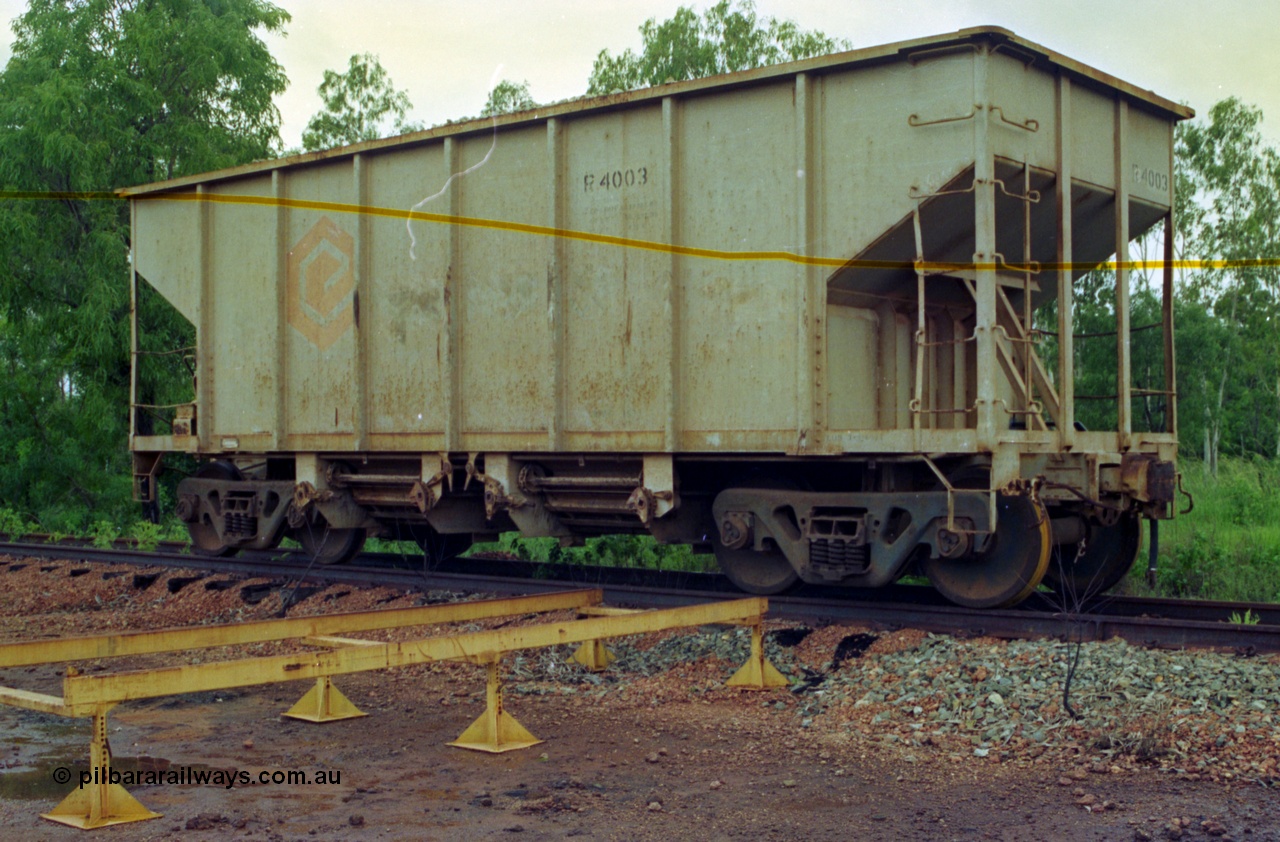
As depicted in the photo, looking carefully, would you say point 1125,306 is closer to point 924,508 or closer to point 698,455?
point 924,508

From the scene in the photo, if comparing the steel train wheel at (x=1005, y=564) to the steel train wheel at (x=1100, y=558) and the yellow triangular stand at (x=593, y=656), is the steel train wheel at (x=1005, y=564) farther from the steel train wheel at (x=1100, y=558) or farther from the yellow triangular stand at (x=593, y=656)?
the yellow triangular stand at (x=593, y=656)

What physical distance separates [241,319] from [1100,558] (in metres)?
7.85

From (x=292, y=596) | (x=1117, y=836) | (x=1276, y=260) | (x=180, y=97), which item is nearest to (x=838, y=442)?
(x=1117, y=836)

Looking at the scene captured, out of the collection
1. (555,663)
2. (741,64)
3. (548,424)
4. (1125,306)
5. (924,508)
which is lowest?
(555,663)

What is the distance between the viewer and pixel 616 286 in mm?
8594

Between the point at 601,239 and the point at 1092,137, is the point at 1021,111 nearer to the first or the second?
the point at 1092,137

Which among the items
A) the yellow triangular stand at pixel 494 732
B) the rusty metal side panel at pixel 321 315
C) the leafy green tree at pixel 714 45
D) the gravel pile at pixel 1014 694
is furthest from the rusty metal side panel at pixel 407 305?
the leafy green tree at pixel 714 45

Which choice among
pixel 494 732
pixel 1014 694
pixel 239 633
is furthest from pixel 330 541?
pixel 1014 694

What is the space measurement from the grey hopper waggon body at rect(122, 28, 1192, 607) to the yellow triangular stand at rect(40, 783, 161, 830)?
14.1 ft

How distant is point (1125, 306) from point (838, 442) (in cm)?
268

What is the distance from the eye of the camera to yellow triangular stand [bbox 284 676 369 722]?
646cm

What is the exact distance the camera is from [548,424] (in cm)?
883

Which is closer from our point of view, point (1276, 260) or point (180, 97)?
point (180, 97)

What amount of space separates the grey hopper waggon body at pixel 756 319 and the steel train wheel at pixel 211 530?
4.08 ft
